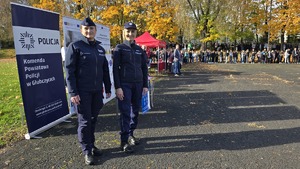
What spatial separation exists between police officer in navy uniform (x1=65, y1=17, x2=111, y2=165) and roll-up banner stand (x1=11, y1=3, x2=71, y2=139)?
5.41 ft

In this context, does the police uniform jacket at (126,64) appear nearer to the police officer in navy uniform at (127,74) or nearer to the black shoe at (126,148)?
the police officer in navy uniform at (127,74)

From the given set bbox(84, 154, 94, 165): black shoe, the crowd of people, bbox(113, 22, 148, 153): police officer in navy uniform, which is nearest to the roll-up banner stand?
bbox(84, 154, 94, 165): black shoe

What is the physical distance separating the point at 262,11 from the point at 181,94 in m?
29.0

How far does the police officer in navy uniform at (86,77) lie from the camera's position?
12.3ft

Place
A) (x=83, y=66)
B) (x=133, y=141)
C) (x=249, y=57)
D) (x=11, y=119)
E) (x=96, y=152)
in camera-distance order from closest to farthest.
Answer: (x=83, y=66) → (x=96, y=152) → (x=133, y=141) → (x=11, y=119) → (x=249, y=57)

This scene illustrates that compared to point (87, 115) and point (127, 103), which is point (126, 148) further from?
point (87, 115)

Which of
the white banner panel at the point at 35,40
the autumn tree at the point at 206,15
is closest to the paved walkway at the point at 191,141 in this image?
the white banner panel at the point at 35,40

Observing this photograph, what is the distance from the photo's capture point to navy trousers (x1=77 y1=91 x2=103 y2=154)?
12.8ft

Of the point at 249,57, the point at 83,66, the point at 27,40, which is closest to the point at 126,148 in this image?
the point at 83,66

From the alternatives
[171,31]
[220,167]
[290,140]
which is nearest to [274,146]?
[290,140]

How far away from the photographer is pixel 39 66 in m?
5.36

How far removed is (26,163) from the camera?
4027 mm

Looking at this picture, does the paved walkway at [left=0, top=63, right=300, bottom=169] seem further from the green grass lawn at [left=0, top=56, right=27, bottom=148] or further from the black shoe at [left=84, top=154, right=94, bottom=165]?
the green grass lawn at [left=0, top=56, right=27, bottom=148]

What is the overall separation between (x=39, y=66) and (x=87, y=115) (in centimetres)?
214
